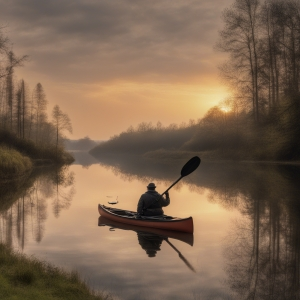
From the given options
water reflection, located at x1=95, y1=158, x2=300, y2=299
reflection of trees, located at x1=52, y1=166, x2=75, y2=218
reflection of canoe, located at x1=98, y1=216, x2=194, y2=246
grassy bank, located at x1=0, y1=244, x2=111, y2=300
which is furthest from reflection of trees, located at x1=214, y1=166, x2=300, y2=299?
reflection of trees, located at x1=52, y1=166, x2=75, y2=218

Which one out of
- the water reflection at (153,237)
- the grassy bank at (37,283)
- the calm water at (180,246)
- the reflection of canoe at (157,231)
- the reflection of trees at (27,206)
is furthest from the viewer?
the reflection of trees at (27,206)

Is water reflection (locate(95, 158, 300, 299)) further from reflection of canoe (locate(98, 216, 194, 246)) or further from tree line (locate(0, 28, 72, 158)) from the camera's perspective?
tree line (locate(0, 28, 72, 158))

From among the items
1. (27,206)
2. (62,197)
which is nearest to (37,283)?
(27,206)

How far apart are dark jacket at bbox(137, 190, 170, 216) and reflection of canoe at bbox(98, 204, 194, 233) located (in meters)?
0.28

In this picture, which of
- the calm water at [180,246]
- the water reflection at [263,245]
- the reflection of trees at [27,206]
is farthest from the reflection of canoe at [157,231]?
the reflection of trees at [27,206]

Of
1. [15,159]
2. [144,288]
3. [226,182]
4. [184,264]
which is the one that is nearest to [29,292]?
[144,288]

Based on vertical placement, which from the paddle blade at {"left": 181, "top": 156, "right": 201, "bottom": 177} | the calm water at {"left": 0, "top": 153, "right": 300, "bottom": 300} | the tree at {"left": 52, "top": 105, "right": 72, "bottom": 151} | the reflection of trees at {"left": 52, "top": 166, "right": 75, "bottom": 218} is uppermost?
the tree at {"left": 52, "top": 105, "right": 72, "bottom": 151}

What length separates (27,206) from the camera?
19.0m

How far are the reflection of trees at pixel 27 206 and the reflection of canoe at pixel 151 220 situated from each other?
8.11 ft

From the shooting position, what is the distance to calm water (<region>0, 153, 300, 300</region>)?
8.22 meters

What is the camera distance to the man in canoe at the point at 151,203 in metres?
14.5

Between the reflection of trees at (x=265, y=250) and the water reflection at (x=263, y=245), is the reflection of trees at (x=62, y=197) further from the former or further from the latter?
the reflection of trees at (x=265, y=250)

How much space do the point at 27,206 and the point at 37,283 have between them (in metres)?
12.1

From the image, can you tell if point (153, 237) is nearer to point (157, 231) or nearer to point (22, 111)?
point (157, 231)
